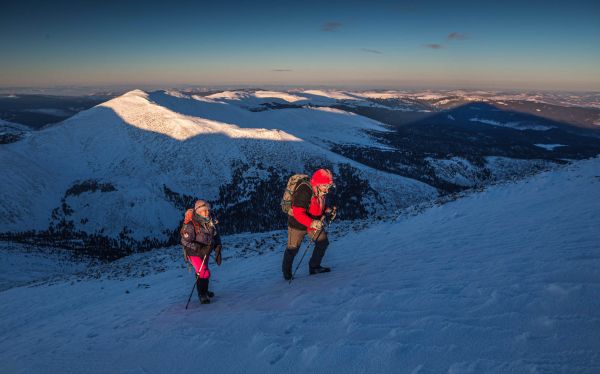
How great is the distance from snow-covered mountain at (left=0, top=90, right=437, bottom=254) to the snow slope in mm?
51043

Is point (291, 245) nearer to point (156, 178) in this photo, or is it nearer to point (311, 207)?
point (311, 207)

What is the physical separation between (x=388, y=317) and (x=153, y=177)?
254ft

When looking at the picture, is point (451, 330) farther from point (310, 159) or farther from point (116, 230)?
point (310, 159)

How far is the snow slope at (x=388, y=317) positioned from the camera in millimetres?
4012

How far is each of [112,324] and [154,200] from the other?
63.9 meters

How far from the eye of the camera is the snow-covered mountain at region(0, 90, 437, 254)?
61281mm

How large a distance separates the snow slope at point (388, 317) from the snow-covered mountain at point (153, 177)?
2010 inches

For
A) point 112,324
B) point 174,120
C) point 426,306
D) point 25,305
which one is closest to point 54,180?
point 174,120

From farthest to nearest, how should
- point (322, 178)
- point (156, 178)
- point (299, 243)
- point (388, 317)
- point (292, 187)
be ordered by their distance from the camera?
point (156, 178), point (299, 243), point (292, 187), point (322, 178), point (388, 317)

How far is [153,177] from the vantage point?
7438cm

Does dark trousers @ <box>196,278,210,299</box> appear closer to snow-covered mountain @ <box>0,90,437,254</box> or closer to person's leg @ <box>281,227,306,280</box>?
person's leg @ <box>281,227,306,280</box>

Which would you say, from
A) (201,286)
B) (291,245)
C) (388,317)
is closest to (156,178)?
(201,286)

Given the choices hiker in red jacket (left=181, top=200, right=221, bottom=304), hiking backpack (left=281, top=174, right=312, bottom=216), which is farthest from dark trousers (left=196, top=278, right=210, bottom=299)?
hiking backpack (left=281, top=174, right=312, bottom=216)

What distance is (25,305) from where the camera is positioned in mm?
15023
